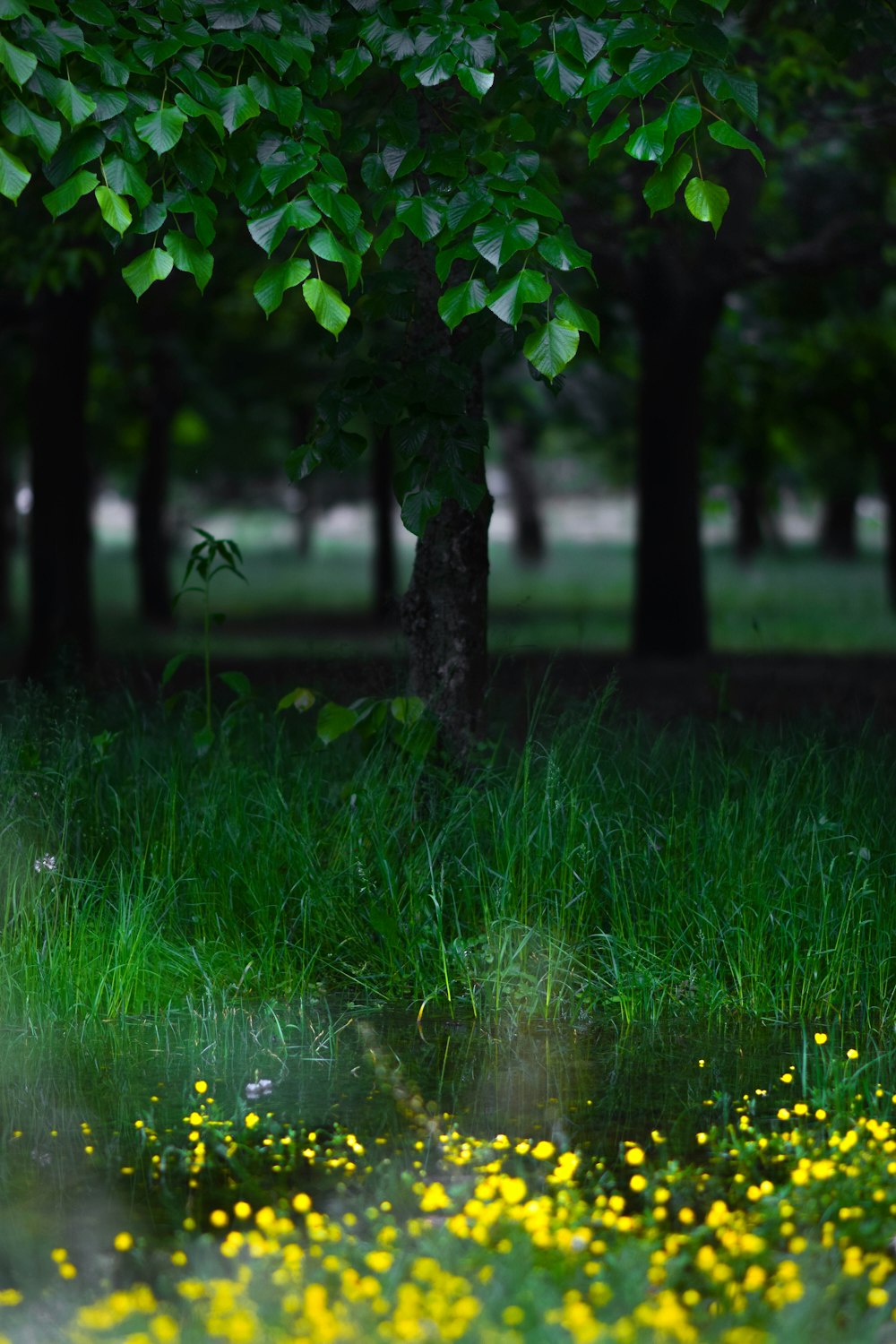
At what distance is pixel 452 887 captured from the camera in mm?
5902

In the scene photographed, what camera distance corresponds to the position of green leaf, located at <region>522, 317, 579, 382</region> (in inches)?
190

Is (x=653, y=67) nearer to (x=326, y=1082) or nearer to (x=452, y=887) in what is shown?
(x=452, y=887)

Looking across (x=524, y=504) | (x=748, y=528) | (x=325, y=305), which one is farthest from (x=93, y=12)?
(x=748, y=528)

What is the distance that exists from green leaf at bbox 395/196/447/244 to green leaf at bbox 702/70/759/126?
2.87 ft

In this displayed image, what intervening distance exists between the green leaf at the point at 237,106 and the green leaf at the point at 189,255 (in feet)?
1.18

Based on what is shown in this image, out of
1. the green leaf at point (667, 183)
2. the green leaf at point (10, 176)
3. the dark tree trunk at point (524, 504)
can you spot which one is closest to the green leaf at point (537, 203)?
the green leaf at point (667, 183)

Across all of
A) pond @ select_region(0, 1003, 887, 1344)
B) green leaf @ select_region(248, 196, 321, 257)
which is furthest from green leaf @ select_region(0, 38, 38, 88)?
pond @ select_region(0, 1003, 887, 1344)

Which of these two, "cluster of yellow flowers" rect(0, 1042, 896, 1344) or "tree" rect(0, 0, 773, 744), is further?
"tree" rect(0, 0, 773, 744)

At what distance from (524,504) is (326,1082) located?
3226 centimetres

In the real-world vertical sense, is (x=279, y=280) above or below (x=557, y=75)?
below

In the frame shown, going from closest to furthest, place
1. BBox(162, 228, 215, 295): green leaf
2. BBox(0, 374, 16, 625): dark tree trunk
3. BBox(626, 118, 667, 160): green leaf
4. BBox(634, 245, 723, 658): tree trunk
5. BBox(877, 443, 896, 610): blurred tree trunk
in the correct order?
1. BBox(626, 118, 667, 160): green leaf
2. BBox(162, 228, 215, 295): green leaf
3. BBox(634, 245, 723, 658): tree trunk
4. BBox(877, 443, 896, 610): blurred tree trunk
5. BBox(0, 374, 16, 625): dark tree trunk

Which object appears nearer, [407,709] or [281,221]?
[281,221]

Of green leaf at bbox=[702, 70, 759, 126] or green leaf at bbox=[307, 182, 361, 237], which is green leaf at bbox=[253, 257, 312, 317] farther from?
green leaf at bbox=[702, 70, 759, 126]

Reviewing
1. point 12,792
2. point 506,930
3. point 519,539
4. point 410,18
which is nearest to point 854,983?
point 506,930
